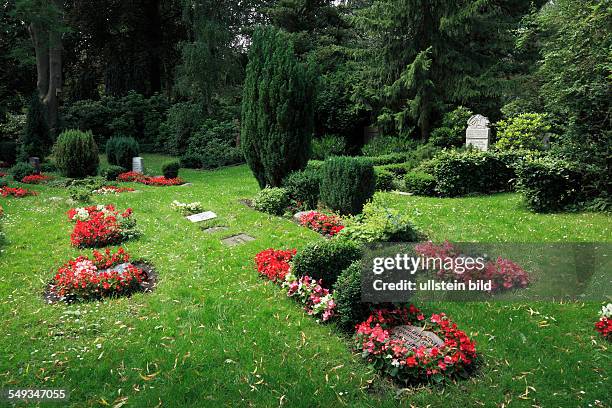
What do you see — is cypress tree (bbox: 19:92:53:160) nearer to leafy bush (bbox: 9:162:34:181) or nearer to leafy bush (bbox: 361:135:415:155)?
leafy bush (bbox: 9:162:34:181)

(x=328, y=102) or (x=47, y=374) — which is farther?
(x=328, y=102)

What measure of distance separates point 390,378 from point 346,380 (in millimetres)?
384

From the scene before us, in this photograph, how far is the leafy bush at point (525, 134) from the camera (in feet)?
45.8

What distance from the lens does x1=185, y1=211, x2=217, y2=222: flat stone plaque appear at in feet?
29.4

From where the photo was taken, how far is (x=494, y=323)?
15.3 ft

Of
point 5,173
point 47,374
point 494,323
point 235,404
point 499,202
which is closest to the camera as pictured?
point 235,404

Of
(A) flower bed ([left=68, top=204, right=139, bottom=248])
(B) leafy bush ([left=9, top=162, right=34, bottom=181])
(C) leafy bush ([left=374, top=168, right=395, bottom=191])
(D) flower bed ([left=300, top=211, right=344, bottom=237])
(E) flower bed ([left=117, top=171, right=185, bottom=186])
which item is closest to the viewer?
(A) flower bed ([left=68, top=204, right=139, bottom=248])

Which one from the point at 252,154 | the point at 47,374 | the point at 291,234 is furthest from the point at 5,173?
the point at 47,374

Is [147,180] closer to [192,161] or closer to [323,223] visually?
[192,161]

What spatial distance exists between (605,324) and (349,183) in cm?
496

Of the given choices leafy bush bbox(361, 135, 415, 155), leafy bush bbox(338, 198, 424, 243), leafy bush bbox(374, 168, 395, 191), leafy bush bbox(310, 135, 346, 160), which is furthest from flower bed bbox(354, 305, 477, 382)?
leafy bush bbox(310, 135, 346, 160)

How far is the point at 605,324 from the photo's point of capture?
174 inches

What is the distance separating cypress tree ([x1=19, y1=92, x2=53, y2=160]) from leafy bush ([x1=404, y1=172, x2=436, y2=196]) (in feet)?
50.2

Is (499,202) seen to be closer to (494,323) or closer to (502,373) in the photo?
(494,323)
